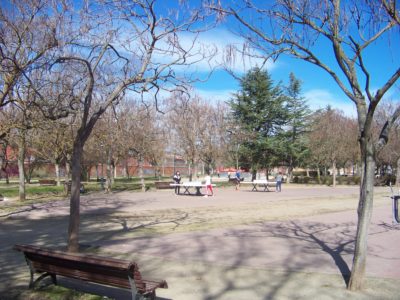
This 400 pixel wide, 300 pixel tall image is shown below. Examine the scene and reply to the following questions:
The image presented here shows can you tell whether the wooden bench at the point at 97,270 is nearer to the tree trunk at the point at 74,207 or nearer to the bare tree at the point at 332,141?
the tree trunk at the point at 74,207

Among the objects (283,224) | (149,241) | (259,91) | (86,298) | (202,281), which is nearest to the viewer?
(86,298)

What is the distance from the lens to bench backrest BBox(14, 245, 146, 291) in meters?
5.57

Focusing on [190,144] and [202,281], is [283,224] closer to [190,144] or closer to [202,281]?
[202,281]

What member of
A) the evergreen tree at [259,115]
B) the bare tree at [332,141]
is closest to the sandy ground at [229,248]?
the bare tree at [332,141]

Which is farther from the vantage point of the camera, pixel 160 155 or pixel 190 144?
pixel 160 155

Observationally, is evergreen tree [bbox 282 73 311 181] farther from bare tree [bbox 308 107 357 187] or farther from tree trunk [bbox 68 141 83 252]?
tree trunk [bbox 68 141 83 252]

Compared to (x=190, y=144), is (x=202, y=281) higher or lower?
lower

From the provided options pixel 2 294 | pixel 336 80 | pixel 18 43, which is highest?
pixel 18 43

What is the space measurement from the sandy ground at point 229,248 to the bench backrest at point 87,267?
64cm

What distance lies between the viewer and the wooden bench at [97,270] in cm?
557

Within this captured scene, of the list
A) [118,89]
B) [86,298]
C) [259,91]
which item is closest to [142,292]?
[86,298]

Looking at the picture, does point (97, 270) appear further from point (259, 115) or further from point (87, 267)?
point (259, 115)

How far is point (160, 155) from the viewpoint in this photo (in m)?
55.5

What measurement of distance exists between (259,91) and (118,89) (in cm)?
4071
